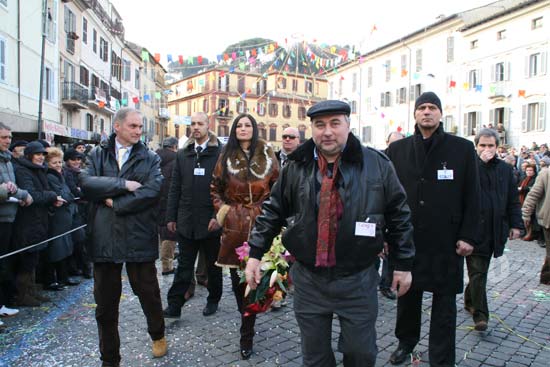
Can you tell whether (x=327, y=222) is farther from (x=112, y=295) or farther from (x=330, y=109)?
(x=112, y=295)

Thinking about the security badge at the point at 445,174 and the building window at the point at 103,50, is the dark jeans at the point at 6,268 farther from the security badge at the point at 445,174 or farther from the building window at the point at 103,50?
the building window at the point at 103,50

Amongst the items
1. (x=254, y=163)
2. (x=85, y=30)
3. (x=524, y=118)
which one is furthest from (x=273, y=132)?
(x=254, y=163)

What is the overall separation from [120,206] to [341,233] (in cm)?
199

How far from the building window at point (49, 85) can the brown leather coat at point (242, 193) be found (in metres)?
22.5

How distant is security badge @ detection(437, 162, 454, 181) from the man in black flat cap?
1.15 m

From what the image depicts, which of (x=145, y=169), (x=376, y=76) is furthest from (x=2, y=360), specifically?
(x=376, y=76)

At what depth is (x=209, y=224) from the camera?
509cm

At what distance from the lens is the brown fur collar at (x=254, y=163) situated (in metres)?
4.66

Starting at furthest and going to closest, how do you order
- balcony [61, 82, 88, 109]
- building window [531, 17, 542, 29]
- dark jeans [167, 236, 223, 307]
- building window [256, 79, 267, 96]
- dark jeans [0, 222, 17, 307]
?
building window [256, 79, 267, 96] → building window [531, 17, 542, 29] → balcony [61, 82, 88, 109] → dark jeans [0, 222, 17, 307] → dark jeans [167, 236, 223, 307]

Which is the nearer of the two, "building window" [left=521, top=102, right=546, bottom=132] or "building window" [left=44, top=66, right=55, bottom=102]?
"building window" [left=44, top=66, right=55, bottom=102]

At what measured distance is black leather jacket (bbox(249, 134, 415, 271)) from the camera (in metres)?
2.66

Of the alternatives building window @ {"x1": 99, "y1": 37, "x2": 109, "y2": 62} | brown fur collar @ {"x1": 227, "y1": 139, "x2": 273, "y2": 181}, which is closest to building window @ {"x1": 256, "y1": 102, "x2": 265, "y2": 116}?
building window @ {"x1": 99, "y1": 37, "x2": 109, "y2": 62}

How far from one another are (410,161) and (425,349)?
184cm

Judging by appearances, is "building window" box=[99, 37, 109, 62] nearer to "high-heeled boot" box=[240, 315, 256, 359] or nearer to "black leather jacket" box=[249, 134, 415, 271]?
"high-heeled boot" box=[240, 315, 256, 359]
